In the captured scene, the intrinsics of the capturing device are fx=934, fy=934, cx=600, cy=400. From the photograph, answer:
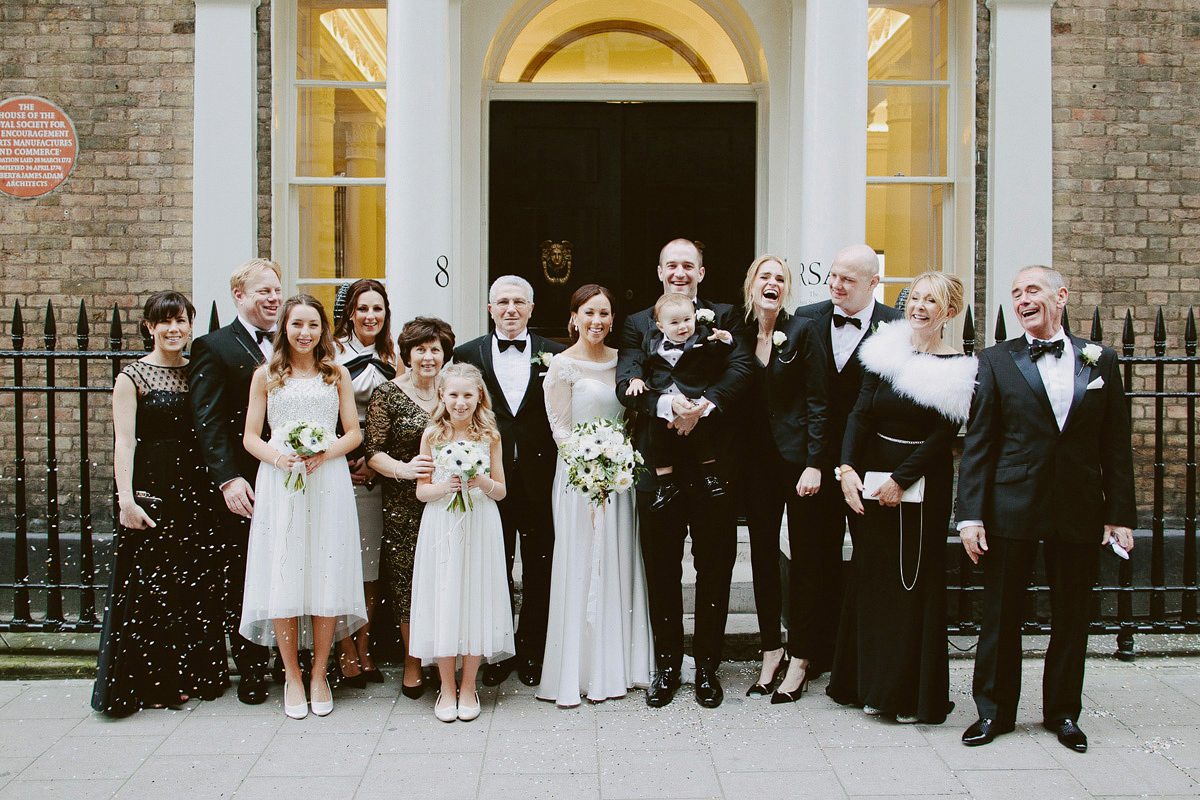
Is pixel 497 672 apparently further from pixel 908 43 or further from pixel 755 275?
pixel 908 43

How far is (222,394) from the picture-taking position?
4191 millimetres

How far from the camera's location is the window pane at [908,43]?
7.23 meters

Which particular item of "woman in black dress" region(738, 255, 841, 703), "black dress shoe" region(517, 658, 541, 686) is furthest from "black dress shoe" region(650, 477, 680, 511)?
"black dress shoe" region(517, 658, 541, 686)

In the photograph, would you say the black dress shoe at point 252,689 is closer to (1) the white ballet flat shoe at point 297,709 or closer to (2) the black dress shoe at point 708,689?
(1) the white ballet flat shoe at point 297,709

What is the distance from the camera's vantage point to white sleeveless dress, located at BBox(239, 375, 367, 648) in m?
A: 4.11

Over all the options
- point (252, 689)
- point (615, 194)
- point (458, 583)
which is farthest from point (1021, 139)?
point (252, 689)

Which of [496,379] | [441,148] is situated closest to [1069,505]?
[496,379]

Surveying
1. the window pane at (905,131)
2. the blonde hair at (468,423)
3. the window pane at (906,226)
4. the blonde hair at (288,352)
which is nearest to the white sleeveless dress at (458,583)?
the blonde hair at (468,423)

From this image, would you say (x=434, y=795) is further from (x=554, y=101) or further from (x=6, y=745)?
(x=554, y=101)

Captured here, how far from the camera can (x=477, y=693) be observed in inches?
178

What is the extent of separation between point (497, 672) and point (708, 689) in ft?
3.46

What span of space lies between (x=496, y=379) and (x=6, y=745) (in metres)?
2.62

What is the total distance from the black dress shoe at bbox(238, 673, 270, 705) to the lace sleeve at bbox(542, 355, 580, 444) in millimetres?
1793

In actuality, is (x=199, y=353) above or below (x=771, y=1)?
below
